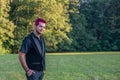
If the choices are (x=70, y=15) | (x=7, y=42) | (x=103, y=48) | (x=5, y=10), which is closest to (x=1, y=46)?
(x=7, y=42)

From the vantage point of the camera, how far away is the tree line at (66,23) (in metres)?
50.5

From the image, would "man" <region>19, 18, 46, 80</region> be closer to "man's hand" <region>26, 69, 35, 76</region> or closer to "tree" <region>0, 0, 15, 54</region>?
"man's hand" <region>26, 69, 35, 76</region>

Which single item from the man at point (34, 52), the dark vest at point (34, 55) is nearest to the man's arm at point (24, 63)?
the man at point (34, 52)

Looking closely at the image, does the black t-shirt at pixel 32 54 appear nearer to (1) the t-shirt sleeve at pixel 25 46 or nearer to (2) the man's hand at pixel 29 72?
(1) the t-shirt sleeve at pixel 25 46

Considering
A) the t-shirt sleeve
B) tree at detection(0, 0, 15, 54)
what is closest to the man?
the t-shirt sleeve

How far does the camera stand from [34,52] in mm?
6336

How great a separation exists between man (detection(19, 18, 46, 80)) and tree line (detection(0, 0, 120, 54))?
41451mm

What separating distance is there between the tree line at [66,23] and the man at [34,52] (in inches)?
1632

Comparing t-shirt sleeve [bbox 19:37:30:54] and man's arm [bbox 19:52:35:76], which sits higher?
t-shirt sleeve [bbox 19:37:30:54]

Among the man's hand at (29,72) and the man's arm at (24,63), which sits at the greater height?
the man's arm at (24,63)

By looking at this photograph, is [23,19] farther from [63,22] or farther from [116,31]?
[116,31]

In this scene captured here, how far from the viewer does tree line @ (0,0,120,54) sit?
5050 centimetres

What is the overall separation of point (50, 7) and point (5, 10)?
6655mm

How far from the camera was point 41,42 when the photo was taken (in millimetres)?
6449
